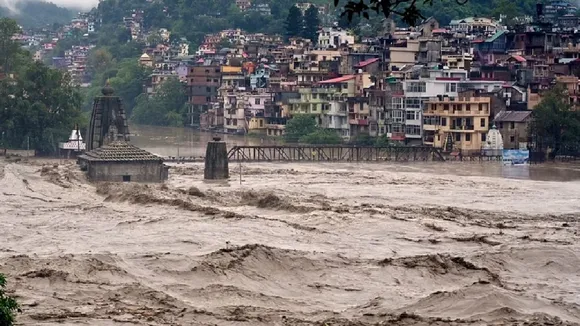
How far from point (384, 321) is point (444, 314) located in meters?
1.30

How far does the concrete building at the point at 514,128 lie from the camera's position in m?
65.2

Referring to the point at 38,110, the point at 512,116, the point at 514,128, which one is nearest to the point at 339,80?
the point at 512,116

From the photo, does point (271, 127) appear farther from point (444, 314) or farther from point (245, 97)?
point (444, 314)

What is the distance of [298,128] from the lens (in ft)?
256

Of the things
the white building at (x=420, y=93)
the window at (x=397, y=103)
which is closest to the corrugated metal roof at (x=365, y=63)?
the white building at (x=420, y=93)

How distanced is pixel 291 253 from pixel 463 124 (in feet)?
134

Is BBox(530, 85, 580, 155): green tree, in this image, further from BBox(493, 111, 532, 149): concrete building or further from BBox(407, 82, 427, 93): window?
BBox(407, 82, 427, 93): window

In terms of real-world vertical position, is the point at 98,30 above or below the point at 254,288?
above

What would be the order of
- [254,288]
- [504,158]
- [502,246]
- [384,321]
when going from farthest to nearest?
[504,158] < [502,246] < [254,288] < [384,321]

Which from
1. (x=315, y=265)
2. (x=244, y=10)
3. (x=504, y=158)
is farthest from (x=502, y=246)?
(x=244, y=10)

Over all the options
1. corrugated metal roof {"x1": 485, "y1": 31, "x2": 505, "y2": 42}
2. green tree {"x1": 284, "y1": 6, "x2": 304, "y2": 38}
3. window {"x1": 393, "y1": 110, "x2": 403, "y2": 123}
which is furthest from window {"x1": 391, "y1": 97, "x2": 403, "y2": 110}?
green tree {"x1": 284, "y1": 6, "x2": 304, "y2": 38}

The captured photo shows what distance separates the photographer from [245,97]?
89688mm

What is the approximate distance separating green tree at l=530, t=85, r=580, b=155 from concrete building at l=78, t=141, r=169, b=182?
21.5 meters

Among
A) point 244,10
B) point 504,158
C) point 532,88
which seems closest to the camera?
point 504,158
